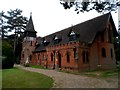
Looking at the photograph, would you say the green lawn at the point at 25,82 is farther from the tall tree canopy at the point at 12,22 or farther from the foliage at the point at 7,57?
the tall tree canopy at the point at 12,22

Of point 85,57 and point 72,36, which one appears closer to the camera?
point 85,57

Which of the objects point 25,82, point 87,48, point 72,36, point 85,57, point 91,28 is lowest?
point 25,82

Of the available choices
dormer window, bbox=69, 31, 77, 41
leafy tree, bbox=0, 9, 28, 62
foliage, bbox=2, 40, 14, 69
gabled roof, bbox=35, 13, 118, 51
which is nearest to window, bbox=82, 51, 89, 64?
gabled roof, bbox=35, 13, 118, 51

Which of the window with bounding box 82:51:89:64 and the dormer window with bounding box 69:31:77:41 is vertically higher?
the dormer window with bounding box 69:31:77:41

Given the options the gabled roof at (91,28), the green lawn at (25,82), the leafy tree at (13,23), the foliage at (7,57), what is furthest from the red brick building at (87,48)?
the leafy tree at (13,23)

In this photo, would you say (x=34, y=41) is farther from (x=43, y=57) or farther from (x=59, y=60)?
(x=59, y=60)

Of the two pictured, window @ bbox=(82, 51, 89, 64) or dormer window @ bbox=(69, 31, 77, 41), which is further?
dormer window @ bbox=(69, 31, 77, 41)

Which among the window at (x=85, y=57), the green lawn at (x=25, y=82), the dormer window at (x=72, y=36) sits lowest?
the green lawn at (x=25, y=82)

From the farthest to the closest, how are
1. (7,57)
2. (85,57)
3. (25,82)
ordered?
(7,57) → (85,57) → (25,82)

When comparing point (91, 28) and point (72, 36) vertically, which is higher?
point (91, 28)

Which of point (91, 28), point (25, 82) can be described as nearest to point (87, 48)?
point (91, 28)

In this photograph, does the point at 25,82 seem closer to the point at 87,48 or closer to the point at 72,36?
the point at 87,48

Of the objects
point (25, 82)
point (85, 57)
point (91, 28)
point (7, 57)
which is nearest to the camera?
point (25, 82)

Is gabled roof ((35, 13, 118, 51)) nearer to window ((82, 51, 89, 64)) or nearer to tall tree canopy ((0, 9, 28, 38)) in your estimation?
window ((82, 51, 89, 64))
